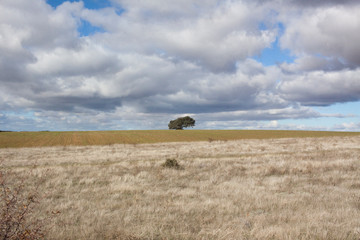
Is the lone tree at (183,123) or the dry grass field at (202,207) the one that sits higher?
the lone tree at (183,123)

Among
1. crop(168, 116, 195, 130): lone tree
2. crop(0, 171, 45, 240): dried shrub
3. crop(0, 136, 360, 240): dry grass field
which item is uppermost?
crop(168, 116, 195, 130): lone tree

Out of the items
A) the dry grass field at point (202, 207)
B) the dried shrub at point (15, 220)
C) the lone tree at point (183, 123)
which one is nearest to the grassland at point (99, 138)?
the lone tree at point (183, 123)

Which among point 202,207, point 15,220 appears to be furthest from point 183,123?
point 15,220

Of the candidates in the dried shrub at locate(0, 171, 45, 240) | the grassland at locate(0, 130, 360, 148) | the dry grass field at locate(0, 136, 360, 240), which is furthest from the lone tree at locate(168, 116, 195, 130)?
the dried shrub at locate(0, 171, 45, 240)

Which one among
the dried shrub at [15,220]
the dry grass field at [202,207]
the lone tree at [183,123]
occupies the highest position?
the lone tree at [183,123]

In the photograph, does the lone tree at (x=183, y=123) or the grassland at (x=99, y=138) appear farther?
the lone tree at (x=183, y=123)

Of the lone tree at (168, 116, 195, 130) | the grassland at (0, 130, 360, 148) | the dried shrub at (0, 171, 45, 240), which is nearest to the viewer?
the dried shrub at (0, 171, 45, 240)

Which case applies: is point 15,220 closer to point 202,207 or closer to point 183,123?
point 202,207

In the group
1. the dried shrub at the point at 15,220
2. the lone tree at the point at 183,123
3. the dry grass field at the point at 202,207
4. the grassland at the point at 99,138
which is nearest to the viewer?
the dried shrub at the point at 15,220

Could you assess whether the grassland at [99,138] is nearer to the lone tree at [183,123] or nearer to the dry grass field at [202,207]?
the lone tree at [183,123]

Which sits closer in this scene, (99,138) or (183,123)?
(99,138)

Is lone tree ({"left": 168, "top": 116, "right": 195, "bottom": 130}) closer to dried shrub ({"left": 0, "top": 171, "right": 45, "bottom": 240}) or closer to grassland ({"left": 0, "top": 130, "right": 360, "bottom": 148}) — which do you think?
grassland ({"left": 0, "top": 130, "right": 360, "bottom": 148})

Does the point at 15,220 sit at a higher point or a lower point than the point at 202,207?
higher

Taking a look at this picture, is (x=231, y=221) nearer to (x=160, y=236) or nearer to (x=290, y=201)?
(x=160, y=236)
